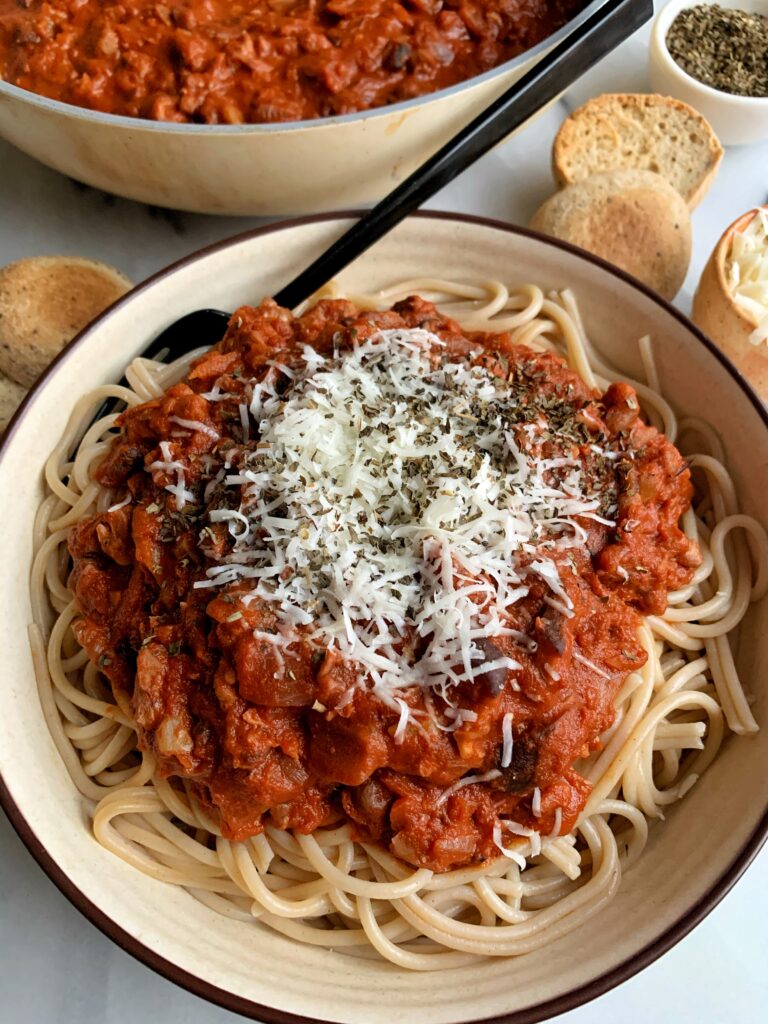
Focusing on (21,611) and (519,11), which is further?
(519,11)

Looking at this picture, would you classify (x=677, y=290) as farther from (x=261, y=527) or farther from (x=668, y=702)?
(x=261, y=527)

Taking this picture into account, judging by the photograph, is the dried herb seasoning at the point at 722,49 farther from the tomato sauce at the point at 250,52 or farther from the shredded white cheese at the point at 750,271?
the shredded white cheese at the point at 750,271

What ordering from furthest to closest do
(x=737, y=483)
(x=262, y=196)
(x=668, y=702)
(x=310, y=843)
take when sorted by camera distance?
Result: (x=262, y=196), (x=737, y=483), (x=668, y=702), (x=310, y=843)

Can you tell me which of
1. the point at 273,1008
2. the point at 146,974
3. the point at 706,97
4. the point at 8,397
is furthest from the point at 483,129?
the point at 146,974

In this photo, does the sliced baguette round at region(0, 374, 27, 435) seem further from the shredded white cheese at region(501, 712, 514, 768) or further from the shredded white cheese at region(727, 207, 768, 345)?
the shredded white cheese at region(727, 207, 768, 345)

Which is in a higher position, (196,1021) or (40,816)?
(40,816)

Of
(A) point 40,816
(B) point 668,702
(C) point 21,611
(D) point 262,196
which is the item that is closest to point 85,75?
(D) point 262,196

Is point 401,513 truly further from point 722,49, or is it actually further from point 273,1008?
point 722,49
